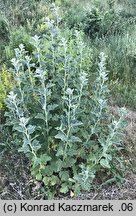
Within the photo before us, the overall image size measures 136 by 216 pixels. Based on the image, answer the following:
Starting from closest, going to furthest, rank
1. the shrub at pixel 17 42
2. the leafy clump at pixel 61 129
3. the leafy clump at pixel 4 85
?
the leafy clump at pixel 61 129 < the leafy clump at pixel 4 85 < the shrub at pixel 17 42

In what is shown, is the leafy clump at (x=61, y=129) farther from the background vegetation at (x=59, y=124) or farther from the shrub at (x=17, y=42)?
the shrub at (x=17, y=42)

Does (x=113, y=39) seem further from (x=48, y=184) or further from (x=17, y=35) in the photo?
(x=48, y=184)

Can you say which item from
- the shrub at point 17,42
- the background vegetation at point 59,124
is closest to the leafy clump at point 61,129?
the background vegetation at point 59,124

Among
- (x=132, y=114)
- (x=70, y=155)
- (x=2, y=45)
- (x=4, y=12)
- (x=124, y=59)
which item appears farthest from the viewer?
(x=4, y=12)

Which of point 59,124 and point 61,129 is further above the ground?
point 61,129

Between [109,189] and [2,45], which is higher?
[2,45]

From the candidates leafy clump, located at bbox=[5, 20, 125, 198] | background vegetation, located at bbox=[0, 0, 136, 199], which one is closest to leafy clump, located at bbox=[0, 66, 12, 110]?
background vegetation, located at bbox=[0, 0, 136, 199]

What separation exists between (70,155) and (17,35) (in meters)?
2.51

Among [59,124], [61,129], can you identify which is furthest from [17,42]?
[61,129]

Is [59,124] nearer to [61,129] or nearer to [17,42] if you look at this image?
[61,129]

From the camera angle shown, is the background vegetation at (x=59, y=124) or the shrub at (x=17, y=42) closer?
the background vegetation at (x=59, y=124)

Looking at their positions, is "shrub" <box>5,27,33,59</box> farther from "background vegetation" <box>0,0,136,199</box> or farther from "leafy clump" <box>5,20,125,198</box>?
"leafy clump" <box>5,20,125,198</box>

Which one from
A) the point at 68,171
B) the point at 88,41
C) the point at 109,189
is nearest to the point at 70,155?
the point at 68,171

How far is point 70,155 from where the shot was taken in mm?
3428
